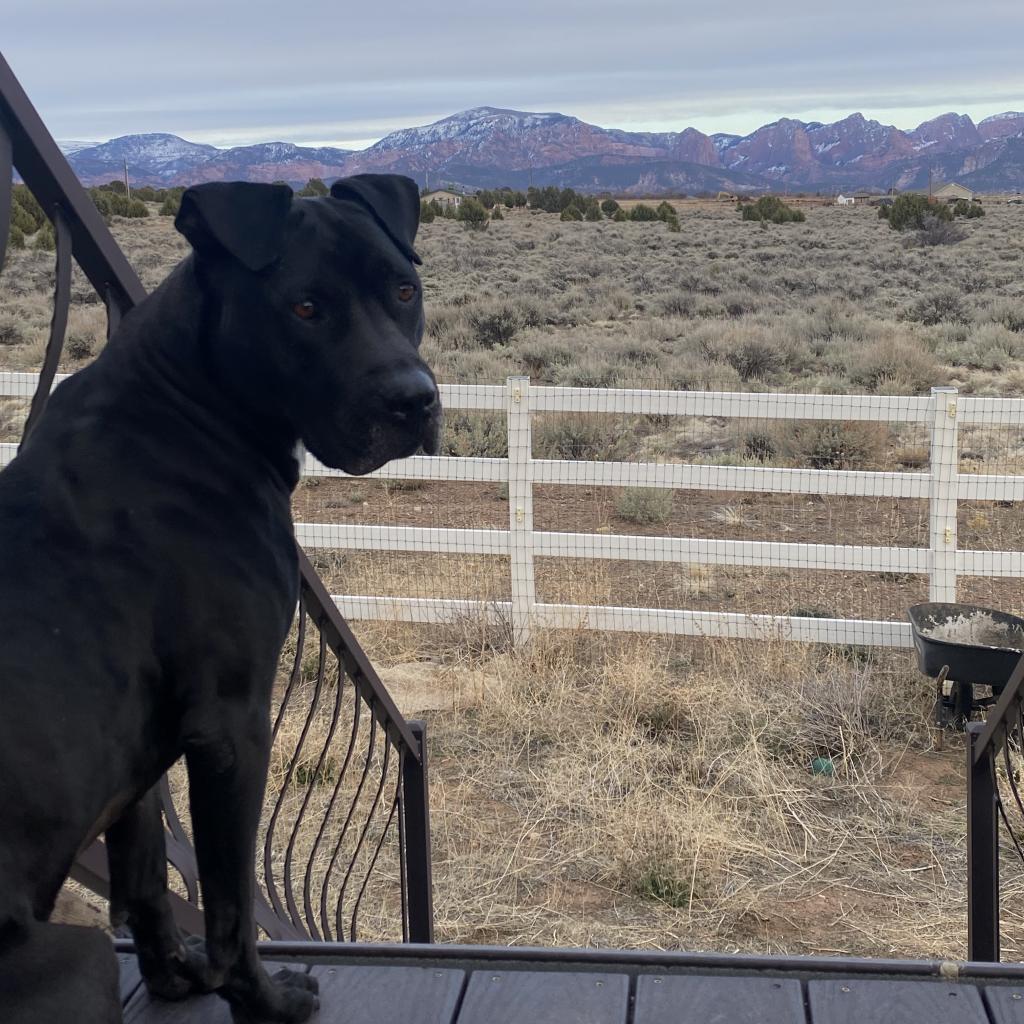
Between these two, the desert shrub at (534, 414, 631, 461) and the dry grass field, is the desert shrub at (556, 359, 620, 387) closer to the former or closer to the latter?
the dry grass field

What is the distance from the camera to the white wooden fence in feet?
24.1

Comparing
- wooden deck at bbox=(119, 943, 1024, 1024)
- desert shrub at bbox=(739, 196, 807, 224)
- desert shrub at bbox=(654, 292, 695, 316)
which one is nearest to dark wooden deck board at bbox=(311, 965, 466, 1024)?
wooden deck at bbox=(119, 943, 1024, 1024)

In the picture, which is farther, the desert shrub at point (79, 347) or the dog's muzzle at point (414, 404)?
the desert shrub at point (79, 347)

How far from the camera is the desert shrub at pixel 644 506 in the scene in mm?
10766

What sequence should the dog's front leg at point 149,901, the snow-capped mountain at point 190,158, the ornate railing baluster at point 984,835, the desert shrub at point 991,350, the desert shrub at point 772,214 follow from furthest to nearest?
the snow-capped mountain at point 190,158 → the desert shrub at point 772,214 → the desert shrub at point 991,350 → the ornate railing baluster at point 984,835 → the dog's front leg at point 149,901

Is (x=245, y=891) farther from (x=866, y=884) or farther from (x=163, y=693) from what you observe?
(x=866, y=884)

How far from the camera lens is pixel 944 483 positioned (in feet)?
24.0

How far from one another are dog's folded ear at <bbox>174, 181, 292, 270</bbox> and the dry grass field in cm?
349

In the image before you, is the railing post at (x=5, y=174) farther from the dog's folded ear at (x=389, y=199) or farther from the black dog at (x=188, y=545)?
the dog's folded ear at (x=389, y=199)

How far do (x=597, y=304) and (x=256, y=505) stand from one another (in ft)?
73.3

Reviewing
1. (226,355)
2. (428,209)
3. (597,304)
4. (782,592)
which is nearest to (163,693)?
(226,355)

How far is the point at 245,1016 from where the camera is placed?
2.29 m

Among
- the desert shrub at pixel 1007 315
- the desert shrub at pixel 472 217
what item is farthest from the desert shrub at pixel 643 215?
the desert shrub at pixel 1007 315

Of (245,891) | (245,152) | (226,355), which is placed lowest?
(245,891)
